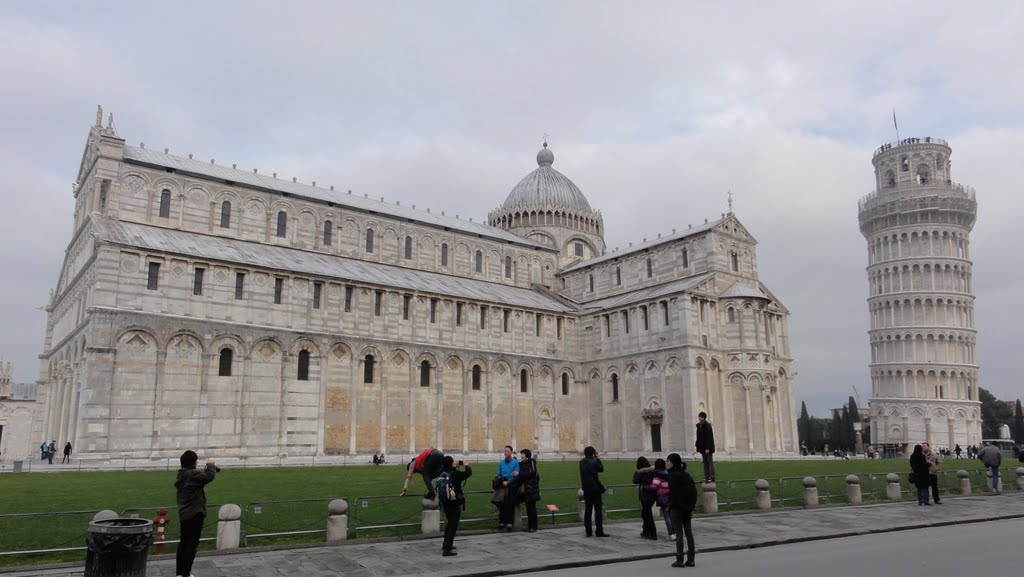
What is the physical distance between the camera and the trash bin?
9039mm

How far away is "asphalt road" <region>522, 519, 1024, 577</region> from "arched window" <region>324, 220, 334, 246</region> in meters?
41.7

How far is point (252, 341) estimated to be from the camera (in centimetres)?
4069

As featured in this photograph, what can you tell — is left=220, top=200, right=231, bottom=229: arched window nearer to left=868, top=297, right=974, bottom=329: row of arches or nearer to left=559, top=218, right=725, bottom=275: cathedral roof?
left=559, top=218, right=725, bottom=275: cathedral roof

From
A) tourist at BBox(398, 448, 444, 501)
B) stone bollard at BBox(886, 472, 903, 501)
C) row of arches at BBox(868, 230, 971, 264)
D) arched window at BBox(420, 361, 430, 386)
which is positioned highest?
row of arches at BBox(868, 230, 971, 264)

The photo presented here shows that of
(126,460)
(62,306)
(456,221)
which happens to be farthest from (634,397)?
(62,306)

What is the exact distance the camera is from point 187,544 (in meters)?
10.6

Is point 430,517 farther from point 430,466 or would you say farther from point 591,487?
point 591,487

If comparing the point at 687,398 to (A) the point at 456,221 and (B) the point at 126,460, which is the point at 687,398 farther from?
(B) the point at 126,460

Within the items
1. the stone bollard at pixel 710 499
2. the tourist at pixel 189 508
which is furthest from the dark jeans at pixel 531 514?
the tourist at pixel 189 508

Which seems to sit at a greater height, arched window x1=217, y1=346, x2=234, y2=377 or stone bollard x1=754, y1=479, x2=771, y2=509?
arched window x1=217, y1=346, x2=234, y2=377

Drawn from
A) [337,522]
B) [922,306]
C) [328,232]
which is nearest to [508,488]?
[337,522]

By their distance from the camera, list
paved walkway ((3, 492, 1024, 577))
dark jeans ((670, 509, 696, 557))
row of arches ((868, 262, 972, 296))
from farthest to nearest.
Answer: row of arches ((868, 262, 972, 296)) → dark jeans ((670, 509, 696, 557)) → paved walkway ((3, 492, 1024, 577))

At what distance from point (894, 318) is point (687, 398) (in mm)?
43338

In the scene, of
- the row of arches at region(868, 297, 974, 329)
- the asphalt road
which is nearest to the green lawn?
the asphalt road
